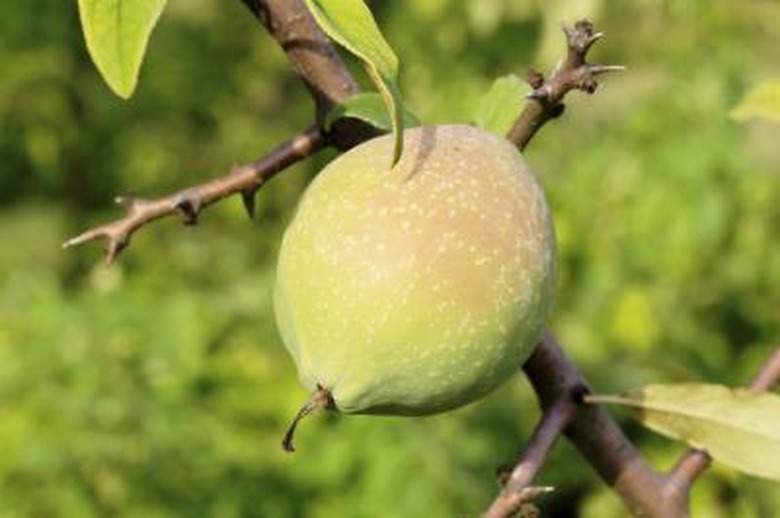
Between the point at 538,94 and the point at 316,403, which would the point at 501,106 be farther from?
the point at 316,403

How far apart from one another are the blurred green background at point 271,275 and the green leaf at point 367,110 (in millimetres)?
562

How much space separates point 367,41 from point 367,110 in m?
0.14

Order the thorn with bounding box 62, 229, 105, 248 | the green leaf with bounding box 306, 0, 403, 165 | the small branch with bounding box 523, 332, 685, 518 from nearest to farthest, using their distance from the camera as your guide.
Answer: the green leaf with bounding box 306, 0, 403, 165 → the thorn with bounding box 62, 229, 105, 248 → the small branch with bounding box 523, 332, 685, 518

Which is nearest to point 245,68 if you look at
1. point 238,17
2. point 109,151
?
point 238,17

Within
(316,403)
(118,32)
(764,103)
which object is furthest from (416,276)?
(764,103)

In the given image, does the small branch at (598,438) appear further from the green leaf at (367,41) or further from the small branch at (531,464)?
the green leaf at (367,41)

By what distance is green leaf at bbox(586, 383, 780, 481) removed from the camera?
115cm

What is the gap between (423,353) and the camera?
949mm

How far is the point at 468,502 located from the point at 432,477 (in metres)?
0.08

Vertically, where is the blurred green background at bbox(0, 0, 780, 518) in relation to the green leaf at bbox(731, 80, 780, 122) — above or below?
below

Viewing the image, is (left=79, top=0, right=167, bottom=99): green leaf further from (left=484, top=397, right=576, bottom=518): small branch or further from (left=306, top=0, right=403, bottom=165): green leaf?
(left=484, top=397, right=576, bottom=518): small branch

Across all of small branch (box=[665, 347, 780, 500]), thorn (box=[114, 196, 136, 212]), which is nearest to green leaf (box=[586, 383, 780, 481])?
small branch (box=[665, 347, 780, 500])

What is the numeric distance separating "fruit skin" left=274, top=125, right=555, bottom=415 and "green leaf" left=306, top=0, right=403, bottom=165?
0.20 feet

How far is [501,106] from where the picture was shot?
3.81ft
